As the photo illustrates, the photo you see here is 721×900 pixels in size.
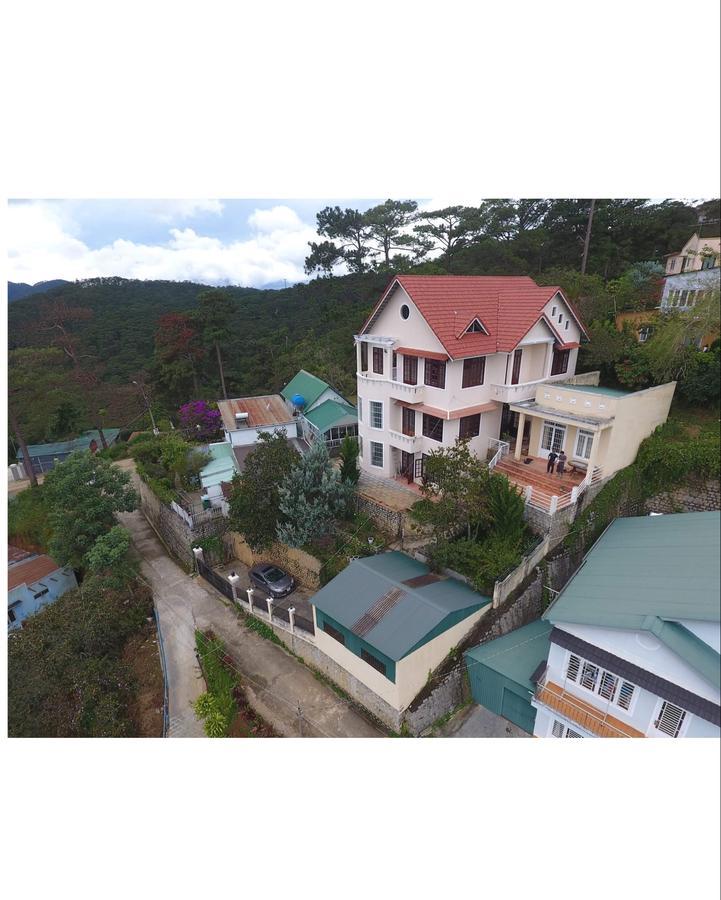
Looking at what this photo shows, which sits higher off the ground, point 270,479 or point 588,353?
point 588,353

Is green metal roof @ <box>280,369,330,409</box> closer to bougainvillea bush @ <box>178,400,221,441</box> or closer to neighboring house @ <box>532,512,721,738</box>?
bougainvillea bush @ <box>178,400,221,441</box>

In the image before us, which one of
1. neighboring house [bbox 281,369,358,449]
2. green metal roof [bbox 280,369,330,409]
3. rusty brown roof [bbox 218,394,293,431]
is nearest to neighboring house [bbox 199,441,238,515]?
rusty brown roof [bbox 218,394,293,431]

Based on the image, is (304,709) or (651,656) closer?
(651,656)

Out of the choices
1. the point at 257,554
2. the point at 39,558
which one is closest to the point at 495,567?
the point at 257,554

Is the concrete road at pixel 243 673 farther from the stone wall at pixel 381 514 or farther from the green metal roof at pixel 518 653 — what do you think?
the stone wall at pixel 381 514

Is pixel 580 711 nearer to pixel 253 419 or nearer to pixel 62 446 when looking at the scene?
pixel 253 419

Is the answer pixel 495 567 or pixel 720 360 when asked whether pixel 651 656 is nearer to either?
pixel 495 567
